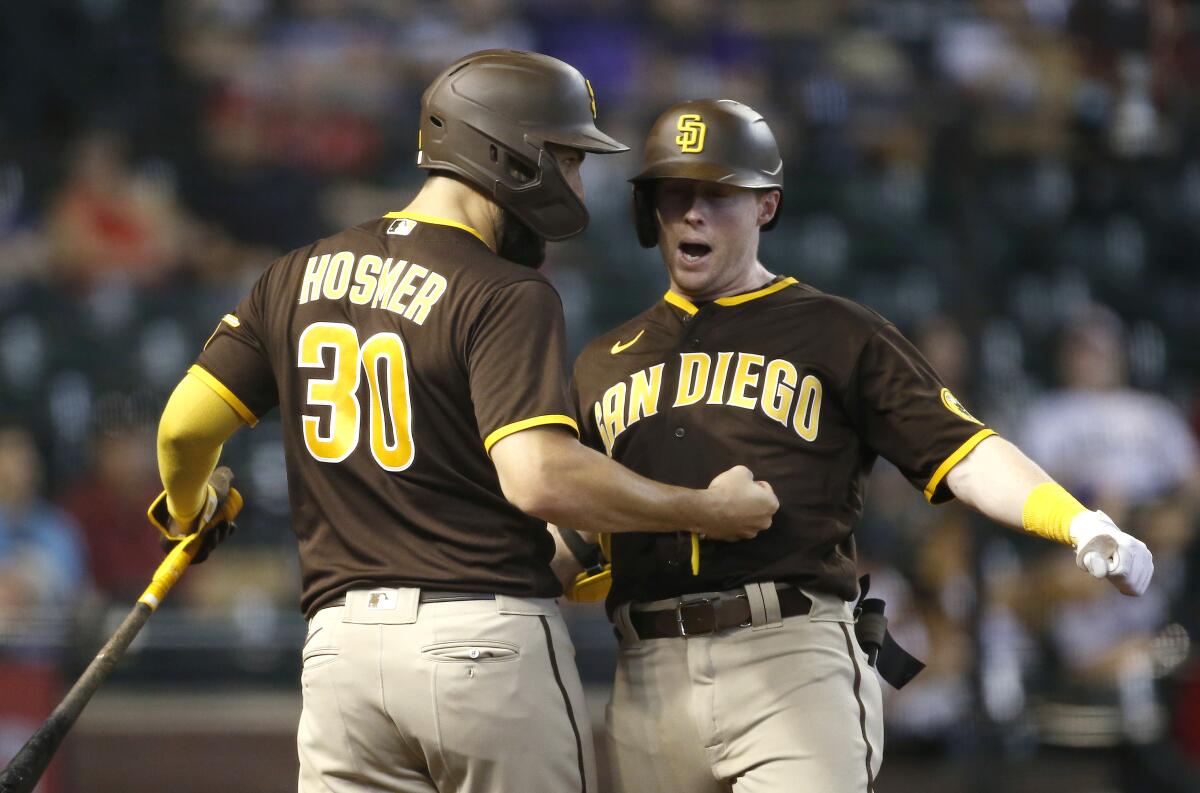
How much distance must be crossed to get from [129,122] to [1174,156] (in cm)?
499

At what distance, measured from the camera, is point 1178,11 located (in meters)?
6.33

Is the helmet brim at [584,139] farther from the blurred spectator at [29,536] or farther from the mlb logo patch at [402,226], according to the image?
the blurred spectator at [29,536]

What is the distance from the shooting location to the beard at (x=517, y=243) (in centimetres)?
288

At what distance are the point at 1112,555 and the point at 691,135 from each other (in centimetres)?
120

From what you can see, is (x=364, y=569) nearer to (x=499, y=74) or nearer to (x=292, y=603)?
(x=499, y=74)

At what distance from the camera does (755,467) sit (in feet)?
9.83

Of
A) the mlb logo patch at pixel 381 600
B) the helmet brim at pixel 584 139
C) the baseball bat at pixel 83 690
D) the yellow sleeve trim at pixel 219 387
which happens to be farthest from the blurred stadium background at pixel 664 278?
the mlb logo patch at pixel 381 600

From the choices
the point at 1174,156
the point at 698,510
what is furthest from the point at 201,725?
the point at 1174,156

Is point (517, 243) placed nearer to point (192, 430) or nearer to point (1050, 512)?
point (192, 430)

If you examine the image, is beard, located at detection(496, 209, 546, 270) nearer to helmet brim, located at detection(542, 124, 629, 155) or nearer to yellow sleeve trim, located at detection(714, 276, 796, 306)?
helmet brim, located at detection(542, 124, 629, 155)

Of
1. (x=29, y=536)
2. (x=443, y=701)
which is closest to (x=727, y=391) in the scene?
(x=443, y=701)

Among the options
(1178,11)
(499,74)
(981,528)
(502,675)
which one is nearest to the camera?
(502,675)

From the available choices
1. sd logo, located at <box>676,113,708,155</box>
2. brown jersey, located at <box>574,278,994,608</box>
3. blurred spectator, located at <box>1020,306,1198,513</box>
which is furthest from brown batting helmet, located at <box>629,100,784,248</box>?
blurred spectator, located at <box>1020,306,1198,513</box>

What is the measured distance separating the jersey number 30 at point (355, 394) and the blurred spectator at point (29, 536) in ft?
11.2
